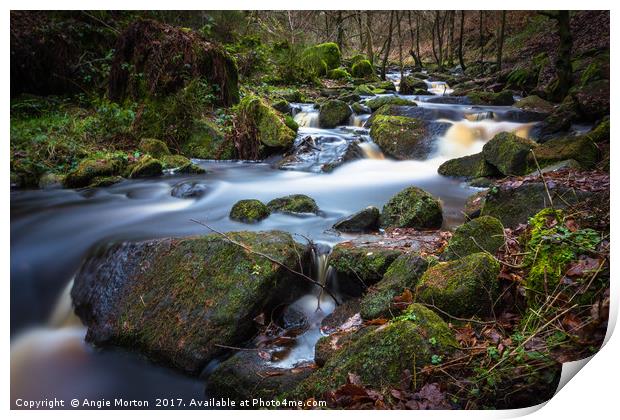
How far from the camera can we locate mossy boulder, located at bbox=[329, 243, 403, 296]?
2.83m

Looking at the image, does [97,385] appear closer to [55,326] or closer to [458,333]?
[55,326]

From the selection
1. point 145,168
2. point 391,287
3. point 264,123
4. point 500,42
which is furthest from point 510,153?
point 145,168

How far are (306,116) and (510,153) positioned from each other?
2.88 meters

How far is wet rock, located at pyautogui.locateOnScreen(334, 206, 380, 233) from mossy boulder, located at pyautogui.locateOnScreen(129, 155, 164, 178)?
5.22 feet

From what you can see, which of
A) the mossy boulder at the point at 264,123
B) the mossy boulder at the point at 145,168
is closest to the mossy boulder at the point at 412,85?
the mossy boulder at the point at 264,123

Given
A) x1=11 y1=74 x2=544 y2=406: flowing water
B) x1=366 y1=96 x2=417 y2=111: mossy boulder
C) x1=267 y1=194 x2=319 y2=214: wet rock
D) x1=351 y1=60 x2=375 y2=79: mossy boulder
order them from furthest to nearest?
x1=366 y1=96 x2=417 y2=111: mossy boulder < x1=351 y1=60 x2=375 y2=79: mossy boulder < x1=267 y1=194 x2=319 y2=214: wet rock < x1=11 y1=74 x2=544 y2=406: flowing water

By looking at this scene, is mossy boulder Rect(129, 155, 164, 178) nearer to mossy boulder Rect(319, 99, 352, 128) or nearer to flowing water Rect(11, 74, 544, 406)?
flowing water Rect(11, 74, 544, 406)

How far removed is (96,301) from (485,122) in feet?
14.1

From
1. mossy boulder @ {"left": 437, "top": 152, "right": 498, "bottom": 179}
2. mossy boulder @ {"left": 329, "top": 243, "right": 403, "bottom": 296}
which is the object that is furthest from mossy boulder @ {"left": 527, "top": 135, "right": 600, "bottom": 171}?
mossy boulder @ {"left": 329, "top": 243, "right": 403, "bottom": 296}

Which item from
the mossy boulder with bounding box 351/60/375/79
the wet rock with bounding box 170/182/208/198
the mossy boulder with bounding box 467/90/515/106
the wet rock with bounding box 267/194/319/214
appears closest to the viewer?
the wet rock with bounding box 267/194/319/214

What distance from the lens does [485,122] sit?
4777 mm
